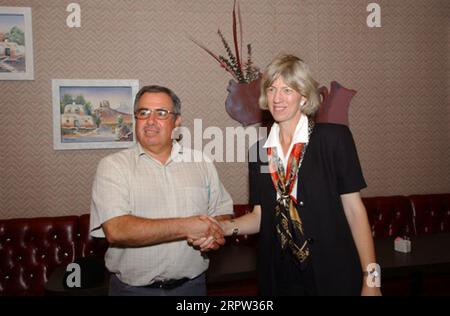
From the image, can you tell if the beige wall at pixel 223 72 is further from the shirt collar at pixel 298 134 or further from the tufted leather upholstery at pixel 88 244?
the shirt collar at pixel 298 134

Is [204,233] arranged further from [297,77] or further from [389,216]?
[389,216]

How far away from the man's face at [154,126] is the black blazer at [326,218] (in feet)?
2.42

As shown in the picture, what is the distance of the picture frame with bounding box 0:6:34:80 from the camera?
3.31 meters

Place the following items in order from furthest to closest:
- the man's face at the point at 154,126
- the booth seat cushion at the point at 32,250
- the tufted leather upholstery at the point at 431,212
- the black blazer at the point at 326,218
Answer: the tufted leather upholstery at the point at 431,212 → the booth seat cushion at the point at 32,250 → the man's face at the point at 154,126 → the black blazer at the point at 326,218

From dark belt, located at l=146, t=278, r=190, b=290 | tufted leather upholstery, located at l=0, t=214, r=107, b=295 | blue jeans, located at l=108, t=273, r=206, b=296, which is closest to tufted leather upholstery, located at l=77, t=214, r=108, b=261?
tufted leather upholstery, located at l=0, t=214, r=107, b=295

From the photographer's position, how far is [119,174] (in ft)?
6.43

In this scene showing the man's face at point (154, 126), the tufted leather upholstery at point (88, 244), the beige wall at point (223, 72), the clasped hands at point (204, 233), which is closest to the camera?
the clasped hands at point (204, 233)

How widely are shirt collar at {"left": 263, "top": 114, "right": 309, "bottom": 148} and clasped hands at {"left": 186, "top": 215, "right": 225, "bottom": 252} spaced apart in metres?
0.47

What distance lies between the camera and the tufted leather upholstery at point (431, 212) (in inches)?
161

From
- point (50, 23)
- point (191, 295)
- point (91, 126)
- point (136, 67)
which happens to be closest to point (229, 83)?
point (136, 67)

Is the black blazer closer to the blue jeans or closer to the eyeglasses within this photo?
the blue jeans

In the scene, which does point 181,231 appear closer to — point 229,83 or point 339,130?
point 339,130

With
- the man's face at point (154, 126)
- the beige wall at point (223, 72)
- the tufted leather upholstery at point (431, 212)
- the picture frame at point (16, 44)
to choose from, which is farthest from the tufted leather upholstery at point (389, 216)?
the picture frame at point (16, 44)

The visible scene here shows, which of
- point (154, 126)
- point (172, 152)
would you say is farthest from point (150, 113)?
point (172, 152)
